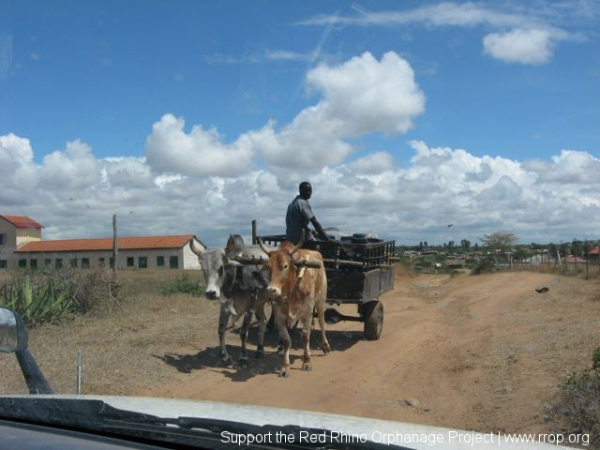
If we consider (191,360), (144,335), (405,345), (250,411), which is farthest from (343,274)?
(250,411)

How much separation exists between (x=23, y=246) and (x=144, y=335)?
54.2 metres

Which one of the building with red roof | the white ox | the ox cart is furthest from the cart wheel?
the building with red roof

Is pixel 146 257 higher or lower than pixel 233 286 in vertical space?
lower

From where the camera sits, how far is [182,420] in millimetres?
3016

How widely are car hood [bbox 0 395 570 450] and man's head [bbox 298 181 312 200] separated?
→ 803cm

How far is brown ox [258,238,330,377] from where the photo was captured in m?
9.56

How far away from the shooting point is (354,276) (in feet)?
38.8

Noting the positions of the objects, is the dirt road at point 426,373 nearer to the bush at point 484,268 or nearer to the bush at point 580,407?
the bush at point 580,407

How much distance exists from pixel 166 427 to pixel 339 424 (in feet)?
2.70

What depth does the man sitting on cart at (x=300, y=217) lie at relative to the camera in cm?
1136

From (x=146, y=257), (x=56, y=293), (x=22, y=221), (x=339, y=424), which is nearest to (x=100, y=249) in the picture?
(x=146, y=257)

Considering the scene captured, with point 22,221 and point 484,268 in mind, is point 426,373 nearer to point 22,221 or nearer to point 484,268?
point 484,268

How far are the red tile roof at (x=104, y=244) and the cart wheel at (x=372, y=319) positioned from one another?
4687 cm

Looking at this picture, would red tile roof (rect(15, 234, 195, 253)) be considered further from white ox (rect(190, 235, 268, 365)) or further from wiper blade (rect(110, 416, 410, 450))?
wiper blade (rect(110, 416, 410, 450))
